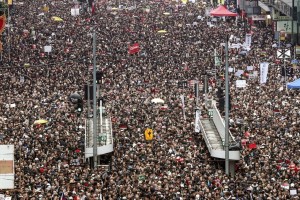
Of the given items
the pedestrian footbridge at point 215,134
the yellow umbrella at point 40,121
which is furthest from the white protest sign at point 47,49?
the yellow umbrella at point 40,121

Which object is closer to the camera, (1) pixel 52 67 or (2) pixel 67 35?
(1) pixel 52 67

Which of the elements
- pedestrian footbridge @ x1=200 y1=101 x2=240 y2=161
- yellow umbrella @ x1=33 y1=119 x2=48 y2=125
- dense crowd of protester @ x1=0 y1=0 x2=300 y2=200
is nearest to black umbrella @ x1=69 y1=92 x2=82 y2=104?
dense crowd of protester @ x1=0 y1=0 x2=300 y2=200

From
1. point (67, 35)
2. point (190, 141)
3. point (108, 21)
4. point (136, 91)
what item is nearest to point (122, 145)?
point (190, 141)

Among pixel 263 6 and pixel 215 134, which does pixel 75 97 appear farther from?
pixel 263 6

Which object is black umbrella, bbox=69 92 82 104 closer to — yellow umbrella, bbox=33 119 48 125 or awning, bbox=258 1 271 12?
yellow umbrella, bbox=33 119 48 125

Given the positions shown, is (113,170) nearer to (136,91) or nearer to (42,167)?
(42,167)
